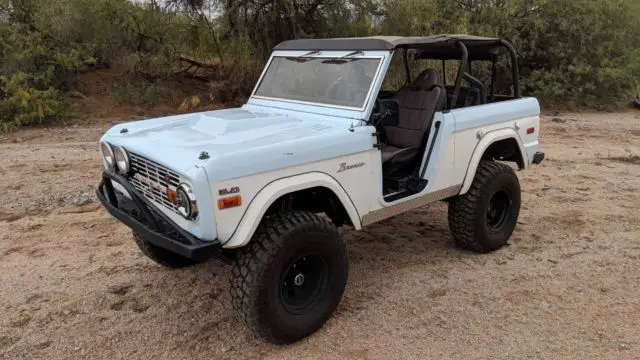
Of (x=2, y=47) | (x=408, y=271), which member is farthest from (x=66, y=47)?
(x=408, y=271)

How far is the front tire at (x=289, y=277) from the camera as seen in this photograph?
9.70 ft

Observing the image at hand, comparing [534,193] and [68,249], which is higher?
[68,249]

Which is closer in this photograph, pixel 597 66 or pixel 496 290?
pixel 496 290

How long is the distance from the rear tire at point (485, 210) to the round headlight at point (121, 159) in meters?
2.44

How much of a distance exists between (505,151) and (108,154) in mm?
3184

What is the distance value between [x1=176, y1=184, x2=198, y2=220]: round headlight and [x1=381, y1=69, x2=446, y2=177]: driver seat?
1.55 meters

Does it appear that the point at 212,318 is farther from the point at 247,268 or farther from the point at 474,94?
the point at 474,94

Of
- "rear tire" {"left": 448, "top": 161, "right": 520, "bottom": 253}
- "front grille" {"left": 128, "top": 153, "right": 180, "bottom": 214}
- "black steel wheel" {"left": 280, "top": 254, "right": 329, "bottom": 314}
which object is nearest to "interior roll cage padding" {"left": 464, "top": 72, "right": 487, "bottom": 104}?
"rear tire" {"left": 448, "top": 161, "right": 520, "bottom": 253}

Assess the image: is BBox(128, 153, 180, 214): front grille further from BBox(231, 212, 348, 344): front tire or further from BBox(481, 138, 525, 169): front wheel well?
BBox(481, 138, 525, 169): front wheel well

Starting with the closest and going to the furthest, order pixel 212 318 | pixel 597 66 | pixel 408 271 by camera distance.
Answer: pixel 212 318 → pixel 408 271 → pixel 597 66

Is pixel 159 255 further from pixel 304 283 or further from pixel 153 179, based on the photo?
pixel 304 283

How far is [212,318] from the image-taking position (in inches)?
136

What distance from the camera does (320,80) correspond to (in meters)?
4.01

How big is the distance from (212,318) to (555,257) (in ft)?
8.93
